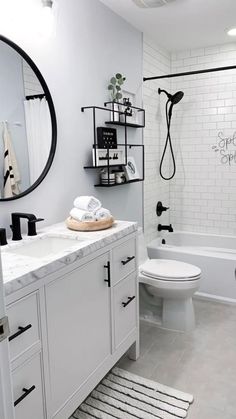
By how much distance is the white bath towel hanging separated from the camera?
169 cm

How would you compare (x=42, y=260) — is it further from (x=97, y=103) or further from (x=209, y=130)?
(x=209, y=130)

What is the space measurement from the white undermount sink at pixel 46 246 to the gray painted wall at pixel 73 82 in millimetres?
189

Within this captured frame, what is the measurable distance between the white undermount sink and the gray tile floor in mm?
959

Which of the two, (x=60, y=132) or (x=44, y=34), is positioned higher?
(x=44, y=34)

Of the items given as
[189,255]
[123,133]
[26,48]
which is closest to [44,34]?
[26,48]

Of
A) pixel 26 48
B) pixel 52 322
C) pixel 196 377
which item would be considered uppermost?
pixel 26 48

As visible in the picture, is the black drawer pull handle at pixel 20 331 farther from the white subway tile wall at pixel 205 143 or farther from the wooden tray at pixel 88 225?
the white subway tile wall at pixel 205 143

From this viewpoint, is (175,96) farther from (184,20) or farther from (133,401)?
(133,401)

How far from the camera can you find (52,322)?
134cm

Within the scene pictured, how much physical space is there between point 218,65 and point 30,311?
3.29 m

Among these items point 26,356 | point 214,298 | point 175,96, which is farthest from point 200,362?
point 175,96

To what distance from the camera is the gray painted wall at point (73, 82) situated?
1924 millimetres

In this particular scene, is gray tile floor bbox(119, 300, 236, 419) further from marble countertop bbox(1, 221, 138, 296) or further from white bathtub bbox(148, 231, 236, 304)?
marble countertop bbox(1, 221, 138, 296)

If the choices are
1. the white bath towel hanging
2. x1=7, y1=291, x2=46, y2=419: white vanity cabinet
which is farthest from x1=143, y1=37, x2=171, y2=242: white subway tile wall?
x1=7, y1=291, x2=46, y2=419: white vanity cabinet
